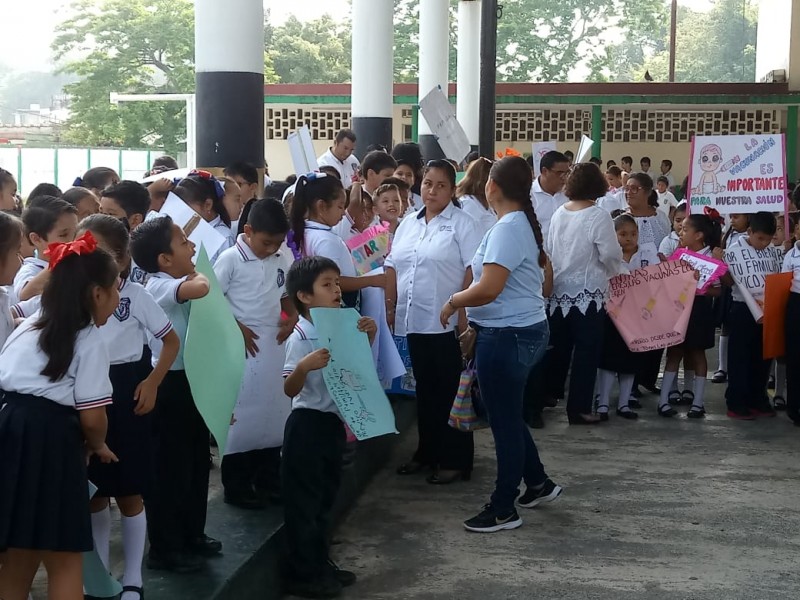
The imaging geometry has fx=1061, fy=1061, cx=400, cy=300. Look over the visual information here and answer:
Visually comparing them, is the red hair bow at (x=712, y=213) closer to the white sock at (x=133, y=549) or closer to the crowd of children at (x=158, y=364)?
the crowd of children at (x=158, y=364)

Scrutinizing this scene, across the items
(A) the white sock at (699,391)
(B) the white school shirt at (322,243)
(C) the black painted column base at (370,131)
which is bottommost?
(A) the white sock at (699,391)

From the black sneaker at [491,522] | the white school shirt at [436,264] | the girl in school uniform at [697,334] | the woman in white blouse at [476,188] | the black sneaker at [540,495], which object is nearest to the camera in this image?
the black sneaker at [491,522]

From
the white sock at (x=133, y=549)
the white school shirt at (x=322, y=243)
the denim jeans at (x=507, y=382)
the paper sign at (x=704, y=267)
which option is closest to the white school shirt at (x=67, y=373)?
the white sock at (x=133, y=549)

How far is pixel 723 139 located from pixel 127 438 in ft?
18.8

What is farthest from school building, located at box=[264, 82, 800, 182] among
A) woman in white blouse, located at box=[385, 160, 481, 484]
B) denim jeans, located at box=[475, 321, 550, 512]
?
denim jeans, located at box=[475, 321, 550, 512]

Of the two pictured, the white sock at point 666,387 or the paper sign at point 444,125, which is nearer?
the white sock at point 666,387

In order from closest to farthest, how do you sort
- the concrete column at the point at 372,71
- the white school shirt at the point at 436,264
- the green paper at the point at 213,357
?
the green paper at the point at 213,357 < the white school shirt at the point at 436,264 < the concrete column at the point at 372,71

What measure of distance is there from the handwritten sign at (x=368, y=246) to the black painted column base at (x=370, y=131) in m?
7.97

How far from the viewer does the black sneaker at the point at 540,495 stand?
5.34 metres

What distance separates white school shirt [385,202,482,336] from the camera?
5.58m

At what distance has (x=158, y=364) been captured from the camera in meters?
3.62

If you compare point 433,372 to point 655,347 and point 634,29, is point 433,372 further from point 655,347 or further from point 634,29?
point 634,29

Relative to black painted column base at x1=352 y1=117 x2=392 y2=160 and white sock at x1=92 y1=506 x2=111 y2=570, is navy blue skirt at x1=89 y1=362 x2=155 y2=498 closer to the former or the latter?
white sock at x1=92 y1=506 x2=111 y2=570

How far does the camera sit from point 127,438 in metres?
3.55
